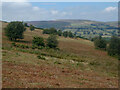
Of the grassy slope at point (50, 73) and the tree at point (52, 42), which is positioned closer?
the grassy slope at point (50, 73)

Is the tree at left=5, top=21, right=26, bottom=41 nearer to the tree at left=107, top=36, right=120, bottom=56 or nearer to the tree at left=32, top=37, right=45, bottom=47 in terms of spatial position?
the tree at left=32, top=37, right=45, bottom=47

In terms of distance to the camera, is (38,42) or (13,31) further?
(13,31)

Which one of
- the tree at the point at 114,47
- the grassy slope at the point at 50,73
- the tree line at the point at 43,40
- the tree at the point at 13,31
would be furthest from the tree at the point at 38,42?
the grassy slope at the point at 50,73

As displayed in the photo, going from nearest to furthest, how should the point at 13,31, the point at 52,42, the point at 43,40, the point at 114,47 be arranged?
the point at 43,40 < the point at 114,47 < the point at 52,42 < the point at 13,31

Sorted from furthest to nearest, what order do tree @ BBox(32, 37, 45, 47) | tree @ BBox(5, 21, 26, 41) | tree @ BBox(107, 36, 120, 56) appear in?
tree @ BBox(5, 21, 26, 41) < tree @ BBox(107, 36, 120, 56) < tree @ BBox(32, 37, 45, 47)

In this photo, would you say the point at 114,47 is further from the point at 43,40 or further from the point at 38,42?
the point at 38,42

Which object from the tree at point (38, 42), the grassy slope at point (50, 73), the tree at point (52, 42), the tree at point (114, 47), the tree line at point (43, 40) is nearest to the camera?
the grassy slope at point (50, 73)

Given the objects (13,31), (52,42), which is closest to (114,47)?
(52,42)

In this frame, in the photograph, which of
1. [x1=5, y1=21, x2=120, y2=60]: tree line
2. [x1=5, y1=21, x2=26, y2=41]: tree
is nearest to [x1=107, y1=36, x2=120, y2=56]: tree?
[x1=5, y1=21, x2=120, y2=60]: tree line

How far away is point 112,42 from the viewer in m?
63.6

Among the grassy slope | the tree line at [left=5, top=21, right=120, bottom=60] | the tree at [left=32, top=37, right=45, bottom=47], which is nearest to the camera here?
the grassy slope

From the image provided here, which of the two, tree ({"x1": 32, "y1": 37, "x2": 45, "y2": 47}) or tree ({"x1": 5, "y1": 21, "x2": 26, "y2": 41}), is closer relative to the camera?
tree ({"x1": 32, "y1": 37, "x2": 45, "y2": 47})

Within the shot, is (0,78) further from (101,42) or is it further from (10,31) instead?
(101,42)

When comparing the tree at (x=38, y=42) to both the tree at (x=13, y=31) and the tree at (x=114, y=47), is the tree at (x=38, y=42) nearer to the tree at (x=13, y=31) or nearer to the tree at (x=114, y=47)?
the tree at (x=13, y=31)
